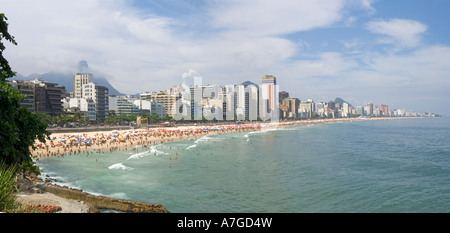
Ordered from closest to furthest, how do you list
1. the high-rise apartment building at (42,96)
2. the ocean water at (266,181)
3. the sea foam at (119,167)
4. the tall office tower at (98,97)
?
the ocean water at (266,181), the sea foam at (119,167), the high-rise apartment building at (42,96), the tall office tower at (98,97)

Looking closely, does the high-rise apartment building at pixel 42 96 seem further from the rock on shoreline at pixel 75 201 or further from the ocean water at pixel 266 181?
the rock on shoreline at pixel 75 201

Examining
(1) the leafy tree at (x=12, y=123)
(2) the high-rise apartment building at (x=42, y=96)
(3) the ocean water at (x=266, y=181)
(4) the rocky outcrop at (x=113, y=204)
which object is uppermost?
(2) the high-rise apartment building at (x=42, y=96)

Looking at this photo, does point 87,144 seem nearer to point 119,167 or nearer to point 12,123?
point 119,167

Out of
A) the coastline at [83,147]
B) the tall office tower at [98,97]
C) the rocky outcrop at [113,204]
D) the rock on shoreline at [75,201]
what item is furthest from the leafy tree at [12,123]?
the tall office tower at [98,97]

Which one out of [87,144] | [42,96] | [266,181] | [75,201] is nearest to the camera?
[75,201]

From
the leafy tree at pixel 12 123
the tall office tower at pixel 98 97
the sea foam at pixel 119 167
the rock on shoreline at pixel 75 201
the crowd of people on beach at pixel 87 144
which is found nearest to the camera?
the leafy tree at pixel 12 123

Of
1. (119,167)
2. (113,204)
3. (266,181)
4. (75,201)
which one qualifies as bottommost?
(266,181)

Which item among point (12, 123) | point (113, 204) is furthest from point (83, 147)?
point (12, 123)

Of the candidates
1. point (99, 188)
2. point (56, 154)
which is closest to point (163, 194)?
point (99, 188)

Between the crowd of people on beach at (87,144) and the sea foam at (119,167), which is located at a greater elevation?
the crowd of people on beach at (87,144)

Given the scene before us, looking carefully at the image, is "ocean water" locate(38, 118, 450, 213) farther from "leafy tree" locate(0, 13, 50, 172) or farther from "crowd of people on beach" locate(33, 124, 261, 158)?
"leafy tree" locate(0, 13, 50, 172)
